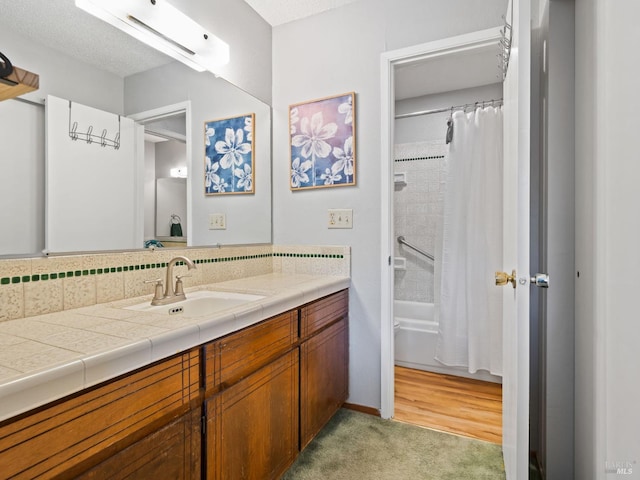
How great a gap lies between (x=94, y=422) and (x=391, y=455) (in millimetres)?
1413

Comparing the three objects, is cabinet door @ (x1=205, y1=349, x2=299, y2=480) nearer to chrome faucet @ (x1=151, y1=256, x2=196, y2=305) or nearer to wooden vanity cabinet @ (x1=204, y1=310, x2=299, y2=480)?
wooden vanity cabinet @ (x1=204, y1=310, x2=299, y2=480)

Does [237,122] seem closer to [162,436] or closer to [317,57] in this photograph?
[317,57]

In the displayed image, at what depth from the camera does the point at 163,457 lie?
90 centimetres

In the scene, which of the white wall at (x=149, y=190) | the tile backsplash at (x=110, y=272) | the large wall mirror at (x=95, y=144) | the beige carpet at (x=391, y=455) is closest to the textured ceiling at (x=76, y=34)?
the large wall mirror at (x=95, y=144)

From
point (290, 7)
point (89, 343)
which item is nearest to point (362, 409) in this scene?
point (89, 343)

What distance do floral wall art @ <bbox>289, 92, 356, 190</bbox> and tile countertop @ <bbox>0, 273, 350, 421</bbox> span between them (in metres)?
0.99

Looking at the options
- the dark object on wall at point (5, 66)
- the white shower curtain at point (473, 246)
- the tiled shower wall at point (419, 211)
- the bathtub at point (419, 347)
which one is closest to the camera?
the dark object on wall at point (5, 66)

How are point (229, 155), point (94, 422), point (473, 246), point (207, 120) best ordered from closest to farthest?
point (94, 422) → point (207, 120) → point (229, 155) → point (473, 246)

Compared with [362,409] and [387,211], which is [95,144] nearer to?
[387,211]

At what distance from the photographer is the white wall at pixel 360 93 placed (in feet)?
6.41

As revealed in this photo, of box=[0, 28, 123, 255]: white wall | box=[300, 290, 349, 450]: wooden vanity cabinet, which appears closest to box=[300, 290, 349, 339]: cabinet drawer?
box=[300, 290, 349, 450]: wooden vanity cabinet

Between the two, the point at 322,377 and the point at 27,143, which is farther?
the point at 322,377

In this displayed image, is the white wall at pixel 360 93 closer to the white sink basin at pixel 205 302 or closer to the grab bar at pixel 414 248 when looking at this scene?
the white sink basin at pixel 205 302

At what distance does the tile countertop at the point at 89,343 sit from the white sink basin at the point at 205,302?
131 mm
